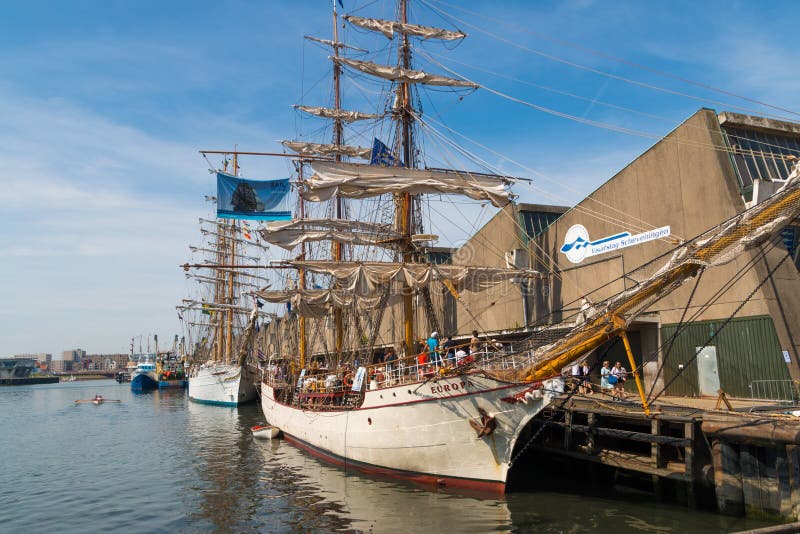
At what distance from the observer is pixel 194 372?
58031 millimetres

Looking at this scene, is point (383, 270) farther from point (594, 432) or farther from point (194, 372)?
point (194, 372)

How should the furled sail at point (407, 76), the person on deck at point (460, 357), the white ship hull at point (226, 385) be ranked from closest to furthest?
the person on deck at point (460, 357) → the furled sail at point (407, 76) → the white ship hull at point (226, 385)

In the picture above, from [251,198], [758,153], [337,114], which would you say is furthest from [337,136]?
[758,153]

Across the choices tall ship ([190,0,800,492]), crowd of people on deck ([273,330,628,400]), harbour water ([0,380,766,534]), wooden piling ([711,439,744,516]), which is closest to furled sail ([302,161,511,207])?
tall ship ([190,0,800,492])

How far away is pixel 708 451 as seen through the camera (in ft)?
41.6

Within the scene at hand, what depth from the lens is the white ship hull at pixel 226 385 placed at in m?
47.3

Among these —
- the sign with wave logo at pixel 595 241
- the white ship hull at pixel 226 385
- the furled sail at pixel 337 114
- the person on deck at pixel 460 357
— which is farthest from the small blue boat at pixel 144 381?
the person on deck at pixel 460 357

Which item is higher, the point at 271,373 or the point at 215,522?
the point at 271,373

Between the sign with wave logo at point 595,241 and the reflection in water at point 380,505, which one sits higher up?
the sign with wave logo at point 595,241

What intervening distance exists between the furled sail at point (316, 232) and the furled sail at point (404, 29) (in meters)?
9.29

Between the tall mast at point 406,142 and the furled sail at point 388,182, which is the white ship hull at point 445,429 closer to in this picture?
the tall mast at point 406,142

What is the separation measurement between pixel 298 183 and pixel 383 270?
11.2 meters

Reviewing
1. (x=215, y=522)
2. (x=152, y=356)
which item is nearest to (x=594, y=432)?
(x=215, y=522)

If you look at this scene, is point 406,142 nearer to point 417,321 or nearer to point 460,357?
point 417,321
